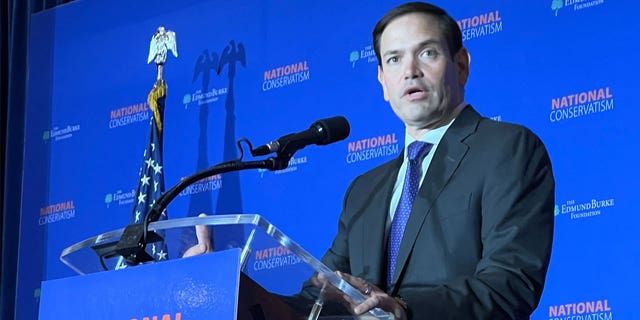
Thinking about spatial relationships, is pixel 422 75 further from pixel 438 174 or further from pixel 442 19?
pixel 438 174

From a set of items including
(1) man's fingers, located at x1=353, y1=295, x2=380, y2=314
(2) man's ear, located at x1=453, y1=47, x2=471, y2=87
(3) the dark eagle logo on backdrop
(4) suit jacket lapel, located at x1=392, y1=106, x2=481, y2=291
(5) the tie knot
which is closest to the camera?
(1) man's fingers, located at x1=353, y1=295, x2=380, y2=314

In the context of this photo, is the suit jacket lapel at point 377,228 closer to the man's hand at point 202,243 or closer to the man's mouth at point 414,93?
the man's mouth at point 414,93

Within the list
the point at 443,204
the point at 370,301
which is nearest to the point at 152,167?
the point at 443,204

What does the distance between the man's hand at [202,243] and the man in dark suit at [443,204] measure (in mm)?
249

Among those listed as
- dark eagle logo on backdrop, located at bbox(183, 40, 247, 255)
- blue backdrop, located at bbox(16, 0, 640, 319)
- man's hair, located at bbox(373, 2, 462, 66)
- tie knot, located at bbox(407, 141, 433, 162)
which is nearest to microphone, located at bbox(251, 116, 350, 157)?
tie knot, located at bbox(407, 141, 433, 162)

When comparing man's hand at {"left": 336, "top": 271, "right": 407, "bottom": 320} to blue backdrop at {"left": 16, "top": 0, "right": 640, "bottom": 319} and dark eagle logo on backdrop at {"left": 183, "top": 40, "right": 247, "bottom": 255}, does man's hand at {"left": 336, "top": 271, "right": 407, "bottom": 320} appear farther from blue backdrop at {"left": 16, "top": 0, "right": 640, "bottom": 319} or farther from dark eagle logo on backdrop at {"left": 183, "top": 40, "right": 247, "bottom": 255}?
dark eagle logo on backdrop at {"left": 183, "top": 40, "right": 247, "bottom": 255}

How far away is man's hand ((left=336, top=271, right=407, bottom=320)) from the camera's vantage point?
75.8 inches

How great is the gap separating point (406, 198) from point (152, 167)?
2.90 m

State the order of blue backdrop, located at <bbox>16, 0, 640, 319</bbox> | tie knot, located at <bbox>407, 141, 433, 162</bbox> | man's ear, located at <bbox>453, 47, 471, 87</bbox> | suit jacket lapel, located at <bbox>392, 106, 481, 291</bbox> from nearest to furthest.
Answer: suit jacket lapel, located at <bbox>392, 106, 481, 291</bbox>, tie knot, located at <bbox>407, 141, 433, 162</bbox>, man's ear, located at <bbox>453, 47, 471, 87</bbox>, blue backdrop, located at <bbox>16, 0, 640, 319</bbox>

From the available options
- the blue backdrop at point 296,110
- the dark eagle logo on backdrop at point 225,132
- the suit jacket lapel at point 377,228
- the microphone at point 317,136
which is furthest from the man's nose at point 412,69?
the dark eagle logo on backdrop at point 225,132

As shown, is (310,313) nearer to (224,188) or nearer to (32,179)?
(224,188)

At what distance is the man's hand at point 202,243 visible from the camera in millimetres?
1931

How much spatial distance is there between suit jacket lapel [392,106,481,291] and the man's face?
0.07 m

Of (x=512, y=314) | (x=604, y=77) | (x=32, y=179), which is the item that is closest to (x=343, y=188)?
(x=604, y=77)
